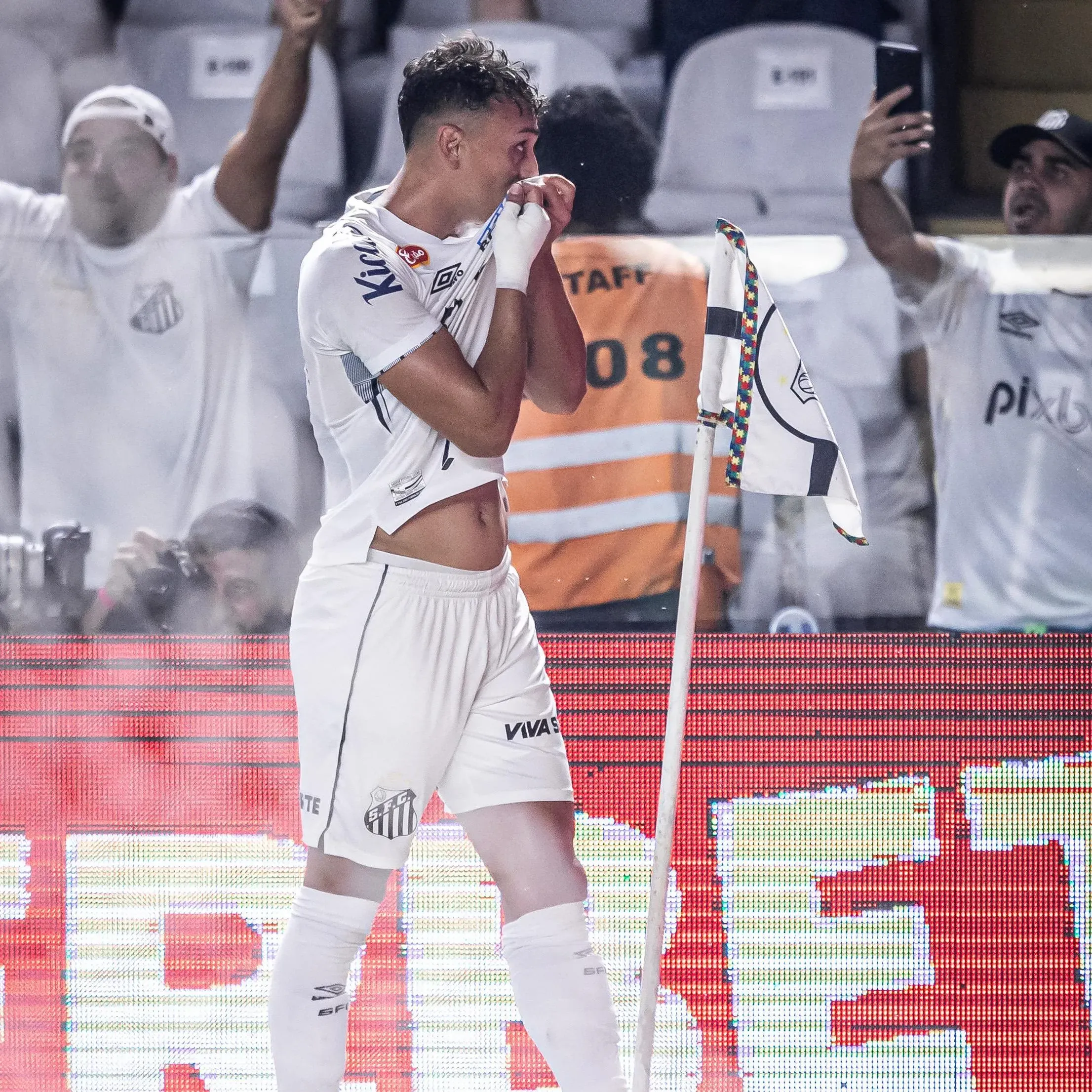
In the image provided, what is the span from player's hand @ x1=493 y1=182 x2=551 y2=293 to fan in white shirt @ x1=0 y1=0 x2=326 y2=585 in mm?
1519

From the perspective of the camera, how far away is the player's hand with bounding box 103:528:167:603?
2850 mm

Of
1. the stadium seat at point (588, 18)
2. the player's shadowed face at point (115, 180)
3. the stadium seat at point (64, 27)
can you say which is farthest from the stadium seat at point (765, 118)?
the stadium seat at point (64, 27)

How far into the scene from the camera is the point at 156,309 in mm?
3164

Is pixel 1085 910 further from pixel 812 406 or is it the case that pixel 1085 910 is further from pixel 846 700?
pixel 812 406

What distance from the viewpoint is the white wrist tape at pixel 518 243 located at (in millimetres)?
1725

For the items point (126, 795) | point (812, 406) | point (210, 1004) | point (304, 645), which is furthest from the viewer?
point (126, 795)

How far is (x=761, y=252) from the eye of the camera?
302 centimetres

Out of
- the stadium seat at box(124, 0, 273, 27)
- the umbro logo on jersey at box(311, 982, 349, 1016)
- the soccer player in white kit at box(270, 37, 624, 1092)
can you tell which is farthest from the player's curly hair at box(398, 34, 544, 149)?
the stadium seat at box(124, 0, 273, 27)

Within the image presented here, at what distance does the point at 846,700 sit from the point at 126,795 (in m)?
1.35

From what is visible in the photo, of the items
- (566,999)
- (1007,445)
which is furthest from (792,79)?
(566,999)

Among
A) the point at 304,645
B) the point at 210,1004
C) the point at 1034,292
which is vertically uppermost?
the point at 1034,292

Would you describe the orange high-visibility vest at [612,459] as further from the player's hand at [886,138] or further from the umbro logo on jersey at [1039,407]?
the umbro logo on jersey at [1039,407]

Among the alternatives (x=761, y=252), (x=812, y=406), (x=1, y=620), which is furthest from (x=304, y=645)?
(x=761, y=252)

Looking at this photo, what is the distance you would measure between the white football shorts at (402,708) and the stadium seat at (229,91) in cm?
201
